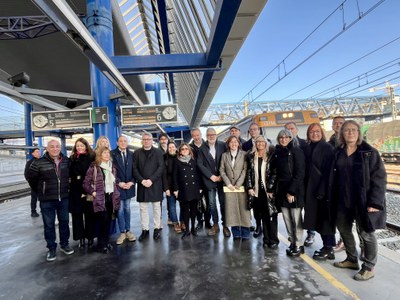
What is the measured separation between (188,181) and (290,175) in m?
1.73

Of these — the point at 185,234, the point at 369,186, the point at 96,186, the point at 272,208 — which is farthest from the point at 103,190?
the point at 369,186

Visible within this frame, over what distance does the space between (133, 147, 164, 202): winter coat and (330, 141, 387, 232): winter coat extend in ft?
9.59

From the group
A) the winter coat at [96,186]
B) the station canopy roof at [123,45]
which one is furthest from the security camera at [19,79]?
the winter coat at [96,186]

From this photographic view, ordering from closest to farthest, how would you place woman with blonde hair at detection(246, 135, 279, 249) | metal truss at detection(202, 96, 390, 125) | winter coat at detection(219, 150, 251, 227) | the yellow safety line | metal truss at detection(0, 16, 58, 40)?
the yellow safety line
woman with blonde hair at detection(246, 135, 279, 249)
winter coat at detection(219, 150, 251, 227)
metal truss at detection(0, 16, 58, 40)
metal truss at detection(202, 96, 390, 125)

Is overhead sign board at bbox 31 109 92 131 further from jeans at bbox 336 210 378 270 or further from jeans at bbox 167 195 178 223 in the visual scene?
jeans at bbox 336 210 378 270

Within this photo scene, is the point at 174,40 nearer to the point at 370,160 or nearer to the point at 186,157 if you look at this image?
the point at 186,157

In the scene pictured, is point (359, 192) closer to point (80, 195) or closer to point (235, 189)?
point (235, 189)

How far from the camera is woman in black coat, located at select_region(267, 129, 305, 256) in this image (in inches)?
138

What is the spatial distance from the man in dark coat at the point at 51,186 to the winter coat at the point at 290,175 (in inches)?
122

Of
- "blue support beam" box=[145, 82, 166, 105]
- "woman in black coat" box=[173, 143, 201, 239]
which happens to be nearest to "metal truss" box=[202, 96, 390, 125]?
"blue support beam" box=[145, 82, 166, 105]

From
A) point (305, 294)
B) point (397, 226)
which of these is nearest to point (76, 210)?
point (305, 294)

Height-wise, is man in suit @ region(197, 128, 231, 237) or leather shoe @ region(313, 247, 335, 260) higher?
man in suit @ region(197, 128, 231, 237)

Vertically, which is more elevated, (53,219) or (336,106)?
(336,106)

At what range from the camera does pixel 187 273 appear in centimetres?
313
